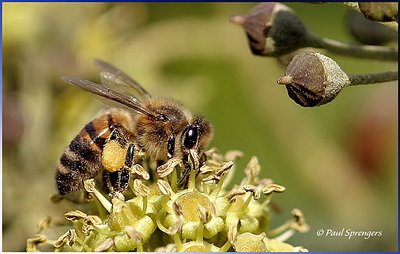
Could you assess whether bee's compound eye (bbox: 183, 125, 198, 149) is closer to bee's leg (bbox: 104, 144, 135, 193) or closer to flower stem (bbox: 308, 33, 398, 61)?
bee's leg (bbox: 104, 144, 135, 193)

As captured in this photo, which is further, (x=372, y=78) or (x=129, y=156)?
(x=129, y=156)

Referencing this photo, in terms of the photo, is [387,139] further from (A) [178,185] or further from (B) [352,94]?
(A) [178,185]

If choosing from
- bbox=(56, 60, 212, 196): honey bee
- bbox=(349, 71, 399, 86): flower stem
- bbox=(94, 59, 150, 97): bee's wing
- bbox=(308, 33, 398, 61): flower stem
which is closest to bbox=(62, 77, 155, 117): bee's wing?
bbox=(56, 60, 212, 196): honey bee

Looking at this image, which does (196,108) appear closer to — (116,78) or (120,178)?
(116,78)

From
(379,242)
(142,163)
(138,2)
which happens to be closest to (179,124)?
(142,163)

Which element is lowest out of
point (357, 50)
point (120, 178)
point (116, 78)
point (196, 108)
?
point (196, 108)

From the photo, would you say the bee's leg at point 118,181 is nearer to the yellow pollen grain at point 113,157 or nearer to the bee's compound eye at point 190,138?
the yellow pollen grain at point 113,157

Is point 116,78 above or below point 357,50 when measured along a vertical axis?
below

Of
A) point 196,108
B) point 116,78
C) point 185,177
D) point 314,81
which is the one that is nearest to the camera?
point 314,81

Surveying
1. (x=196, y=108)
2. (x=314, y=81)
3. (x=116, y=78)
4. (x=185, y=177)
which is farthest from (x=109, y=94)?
(x=196, y=108)
